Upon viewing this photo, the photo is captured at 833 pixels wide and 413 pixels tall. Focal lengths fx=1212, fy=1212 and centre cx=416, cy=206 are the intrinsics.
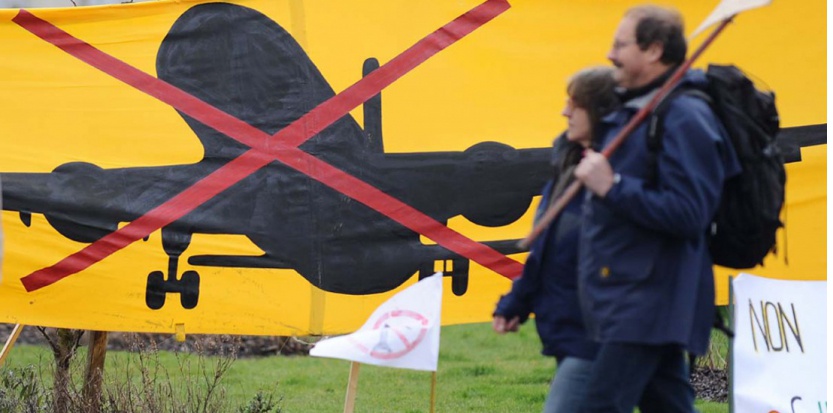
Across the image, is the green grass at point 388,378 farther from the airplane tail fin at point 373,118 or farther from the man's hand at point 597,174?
the man's hand at point 597,174

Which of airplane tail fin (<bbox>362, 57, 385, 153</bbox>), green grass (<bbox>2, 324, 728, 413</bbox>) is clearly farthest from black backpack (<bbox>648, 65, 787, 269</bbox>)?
green grass (<bbox>2, 324, 728, 413</bbox>)

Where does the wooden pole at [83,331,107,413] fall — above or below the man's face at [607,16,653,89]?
below

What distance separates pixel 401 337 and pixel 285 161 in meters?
1.24

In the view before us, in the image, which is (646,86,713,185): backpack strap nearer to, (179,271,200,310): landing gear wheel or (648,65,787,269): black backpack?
(648,65,787,269): black backpack

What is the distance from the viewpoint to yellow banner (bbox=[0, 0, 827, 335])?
5582 millimetres

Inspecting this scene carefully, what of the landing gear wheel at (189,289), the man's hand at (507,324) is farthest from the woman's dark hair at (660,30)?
the landing gear wheel at (189,289)

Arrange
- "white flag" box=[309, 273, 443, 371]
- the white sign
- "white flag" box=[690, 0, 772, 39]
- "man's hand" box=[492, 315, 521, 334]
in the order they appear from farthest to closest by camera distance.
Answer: the white sign, "white flag" box=[309, 273, 443, 371], "man's hand" box=[492, 315, 521, 334], "white flag" box=[690, 0, 772, 39]

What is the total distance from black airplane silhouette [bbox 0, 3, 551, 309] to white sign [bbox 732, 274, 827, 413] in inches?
43.3

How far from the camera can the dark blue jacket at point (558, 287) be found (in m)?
3.77

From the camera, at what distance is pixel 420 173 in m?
5.61

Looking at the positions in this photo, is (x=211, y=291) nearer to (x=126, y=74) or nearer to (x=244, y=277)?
(x=244, y=277)

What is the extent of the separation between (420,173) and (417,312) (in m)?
0.95

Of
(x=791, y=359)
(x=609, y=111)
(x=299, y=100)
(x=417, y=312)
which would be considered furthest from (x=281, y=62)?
(x=791, y=359)

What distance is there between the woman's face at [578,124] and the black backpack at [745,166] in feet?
1.35
